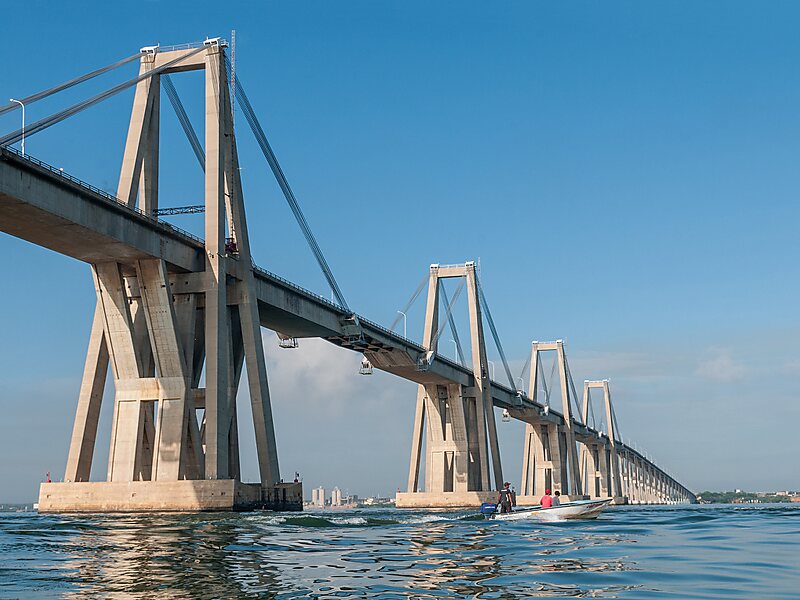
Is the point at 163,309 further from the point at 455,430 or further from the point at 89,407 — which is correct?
the point at 455,430

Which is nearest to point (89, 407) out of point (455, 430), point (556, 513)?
point (556, 513)

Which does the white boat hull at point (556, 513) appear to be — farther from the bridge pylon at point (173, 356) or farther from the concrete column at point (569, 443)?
the concrete column at point (569, 443)

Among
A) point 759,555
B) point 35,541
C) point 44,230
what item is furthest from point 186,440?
point 759,555

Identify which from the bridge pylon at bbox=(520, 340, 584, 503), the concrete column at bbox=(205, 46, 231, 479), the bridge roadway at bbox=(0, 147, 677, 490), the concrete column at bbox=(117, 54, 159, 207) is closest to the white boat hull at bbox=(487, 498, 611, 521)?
the concrete column at bbox=(205, 46, 231, 479)

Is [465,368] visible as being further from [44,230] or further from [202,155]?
[44,230]

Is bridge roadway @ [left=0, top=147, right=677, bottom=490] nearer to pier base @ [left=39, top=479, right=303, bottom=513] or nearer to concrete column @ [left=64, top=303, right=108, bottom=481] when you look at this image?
concrete column @ [left=64, top=303, right=108, bottom=481]

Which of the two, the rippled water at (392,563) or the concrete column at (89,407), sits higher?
the concrete column at (89,407)

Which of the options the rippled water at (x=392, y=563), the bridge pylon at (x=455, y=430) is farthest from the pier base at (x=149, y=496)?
the bridge pylon at (x=455, y=430)
